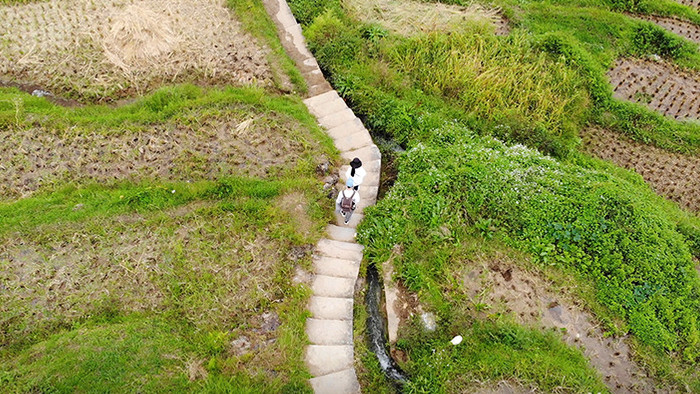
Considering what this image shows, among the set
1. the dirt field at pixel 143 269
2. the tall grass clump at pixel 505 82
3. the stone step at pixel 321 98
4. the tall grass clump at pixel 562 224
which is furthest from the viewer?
the stone step at pixel 321 98

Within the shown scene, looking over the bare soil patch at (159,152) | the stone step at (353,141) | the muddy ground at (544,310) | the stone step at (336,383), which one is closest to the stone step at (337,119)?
the stone step at (353,141)

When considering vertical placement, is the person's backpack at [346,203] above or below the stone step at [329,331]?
above

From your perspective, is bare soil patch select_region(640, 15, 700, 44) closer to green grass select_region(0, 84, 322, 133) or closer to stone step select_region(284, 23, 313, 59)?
stone step select_region(284, 23, 313, 59)

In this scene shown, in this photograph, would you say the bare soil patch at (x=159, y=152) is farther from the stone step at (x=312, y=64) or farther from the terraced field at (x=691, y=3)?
the terraced field at (x=691, y=3)

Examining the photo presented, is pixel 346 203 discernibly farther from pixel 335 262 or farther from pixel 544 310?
pixel 544 310

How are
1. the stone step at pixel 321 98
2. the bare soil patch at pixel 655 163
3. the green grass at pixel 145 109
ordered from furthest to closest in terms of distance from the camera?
the stone step at pixel 321 98 < the bare soil patch at pixel 655 163 < the green grass at pixel 145 109

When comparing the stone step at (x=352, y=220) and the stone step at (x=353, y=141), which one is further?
the stone step at (x=353, y=141)

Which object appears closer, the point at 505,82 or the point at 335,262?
the point at 335,262

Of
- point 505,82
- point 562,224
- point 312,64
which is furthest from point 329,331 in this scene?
point 505,82

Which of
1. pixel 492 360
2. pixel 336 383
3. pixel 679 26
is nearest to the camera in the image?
pixel 336 383
